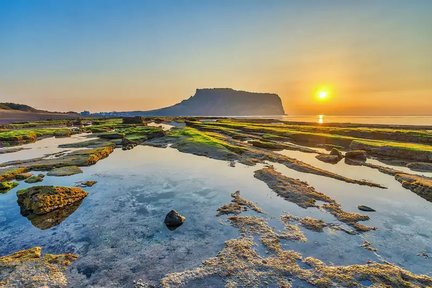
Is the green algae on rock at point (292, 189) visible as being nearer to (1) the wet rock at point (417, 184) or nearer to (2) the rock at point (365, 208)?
(2) the rock at point (365, 208)

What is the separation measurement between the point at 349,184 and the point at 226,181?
1289cm

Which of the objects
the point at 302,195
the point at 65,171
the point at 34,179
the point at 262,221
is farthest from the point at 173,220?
the point at 65,171

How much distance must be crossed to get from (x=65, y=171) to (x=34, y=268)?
67.6ft

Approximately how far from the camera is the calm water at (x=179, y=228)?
43.2 feet

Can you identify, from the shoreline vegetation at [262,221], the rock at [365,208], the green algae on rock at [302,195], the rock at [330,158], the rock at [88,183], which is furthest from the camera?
the rock at [330,158]

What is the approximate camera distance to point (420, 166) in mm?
34344

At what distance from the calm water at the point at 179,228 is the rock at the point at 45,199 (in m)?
0.80

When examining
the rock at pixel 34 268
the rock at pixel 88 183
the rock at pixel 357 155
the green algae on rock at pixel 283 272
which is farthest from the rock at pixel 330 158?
the rock at pixel 34 268

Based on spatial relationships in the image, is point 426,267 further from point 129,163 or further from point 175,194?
point 129,163

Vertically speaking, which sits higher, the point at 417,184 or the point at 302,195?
the point at 417,184

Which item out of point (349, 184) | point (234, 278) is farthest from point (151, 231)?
point (349, 184)

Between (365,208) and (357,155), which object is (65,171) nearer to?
(365,208)

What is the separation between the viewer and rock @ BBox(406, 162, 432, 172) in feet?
109

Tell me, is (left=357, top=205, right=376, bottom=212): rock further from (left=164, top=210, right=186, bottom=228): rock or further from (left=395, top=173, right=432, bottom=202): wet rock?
(left=164, top=210, right=186, bottom=228): rock
